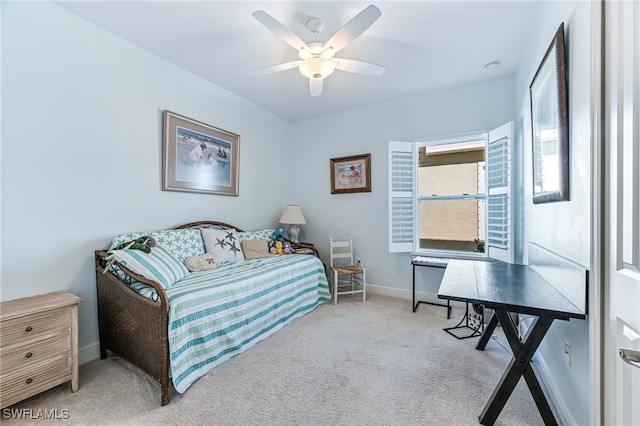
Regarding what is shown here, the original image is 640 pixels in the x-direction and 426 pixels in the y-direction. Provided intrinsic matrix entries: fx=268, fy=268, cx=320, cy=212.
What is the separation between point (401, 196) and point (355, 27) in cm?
220

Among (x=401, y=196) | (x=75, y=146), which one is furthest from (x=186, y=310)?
(x=401, y=196)

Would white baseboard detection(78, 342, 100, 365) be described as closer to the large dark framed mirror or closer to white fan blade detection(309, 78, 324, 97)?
white fan blade detection(309, 78, 324, 97)

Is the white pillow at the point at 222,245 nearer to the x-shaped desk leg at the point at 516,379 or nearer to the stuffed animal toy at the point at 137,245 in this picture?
the stuffed animal toy at the point at 137,245

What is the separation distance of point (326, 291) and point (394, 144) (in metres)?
2.09

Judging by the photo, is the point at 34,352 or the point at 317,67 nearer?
the point at 34,352

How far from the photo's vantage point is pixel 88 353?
7.03ft

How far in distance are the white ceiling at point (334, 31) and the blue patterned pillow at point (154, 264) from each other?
185 centimetres

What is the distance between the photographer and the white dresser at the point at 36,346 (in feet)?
4.89

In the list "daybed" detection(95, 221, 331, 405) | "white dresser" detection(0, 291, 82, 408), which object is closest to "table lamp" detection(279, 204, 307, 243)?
"daybed" detection(95, 221, 331, 405)

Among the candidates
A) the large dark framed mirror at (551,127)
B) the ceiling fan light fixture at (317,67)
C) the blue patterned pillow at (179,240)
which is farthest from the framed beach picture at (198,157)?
the large dark framed mirror at (551,127)

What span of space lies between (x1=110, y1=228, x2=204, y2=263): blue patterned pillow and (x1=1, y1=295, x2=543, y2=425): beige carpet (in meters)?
0.96

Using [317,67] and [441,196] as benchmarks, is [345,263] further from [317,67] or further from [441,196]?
[317,67]

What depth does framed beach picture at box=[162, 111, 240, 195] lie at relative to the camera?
2.77 m

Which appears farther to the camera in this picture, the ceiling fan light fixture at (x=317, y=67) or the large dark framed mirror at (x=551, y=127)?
the ceiling fan light fixture at (x=317, y=67)
